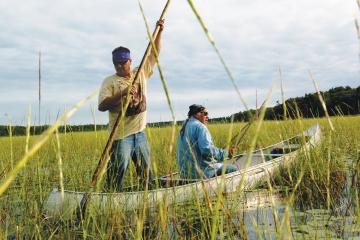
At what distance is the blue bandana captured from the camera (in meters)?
4.71

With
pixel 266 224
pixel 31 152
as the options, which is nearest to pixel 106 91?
pixel 266 224

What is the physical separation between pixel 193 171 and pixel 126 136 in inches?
42.9

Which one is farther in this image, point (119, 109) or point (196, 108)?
point (196, 108)

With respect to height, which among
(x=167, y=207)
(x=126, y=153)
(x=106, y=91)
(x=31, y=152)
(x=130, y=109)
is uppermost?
(x=106, y=91)

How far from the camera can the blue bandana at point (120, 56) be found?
4.71 m

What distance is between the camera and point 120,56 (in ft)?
15.5

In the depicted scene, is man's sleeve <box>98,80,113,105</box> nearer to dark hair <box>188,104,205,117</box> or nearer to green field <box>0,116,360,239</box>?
green field <box>0,116,360,239</box>

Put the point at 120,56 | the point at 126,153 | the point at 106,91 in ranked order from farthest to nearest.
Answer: the point at 106,91
the point at 120,56
the point at 126,153

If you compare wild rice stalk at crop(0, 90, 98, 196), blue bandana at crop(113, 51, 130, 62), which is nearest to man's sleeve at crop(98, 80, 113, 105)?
blue bandana at crop(113, 51, 130, 62)

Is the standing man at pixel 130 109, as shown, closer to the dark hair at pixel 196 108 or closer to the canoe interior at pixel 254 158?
the canoe interior at pixel 254 158

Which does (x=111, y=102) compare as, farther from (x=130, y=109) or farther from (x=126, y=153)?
(x=126, y=153)

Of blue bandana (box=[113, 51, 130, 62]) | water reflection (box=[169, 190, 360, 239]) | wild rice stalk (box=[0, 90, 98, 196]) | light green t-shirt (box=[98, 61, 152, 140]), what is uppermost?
blue bandana (box=[113, 51, 130, 62])

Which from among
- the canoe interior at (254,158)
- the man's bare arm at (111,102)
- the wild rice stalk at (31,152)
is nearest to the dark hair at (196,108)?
the canoe interior at (254,158)

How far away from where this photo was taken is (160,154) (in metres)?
7.55
